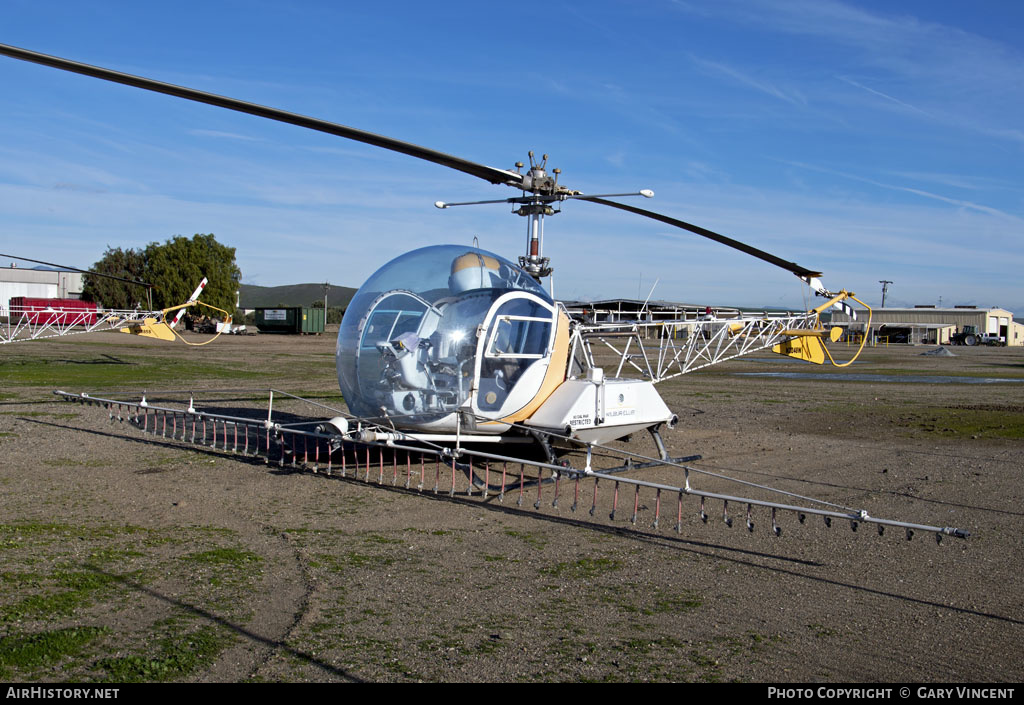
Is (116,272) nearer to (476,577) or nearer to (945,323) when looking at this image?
(476,577)

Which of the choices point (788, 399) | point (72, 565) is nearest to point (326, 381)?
point (788, 399)

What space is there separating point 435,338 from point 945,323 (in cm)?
10608

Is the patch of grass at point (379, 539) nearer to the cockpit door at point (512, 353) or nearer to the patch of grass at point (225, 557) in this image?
the patch of grass at point (225, 557)

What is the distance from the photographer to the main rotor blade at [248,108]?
5633 mm

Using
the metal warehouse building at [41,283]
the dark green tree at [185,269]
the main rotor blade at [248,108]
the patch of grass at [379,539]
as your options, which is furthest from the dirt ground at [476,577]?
the metal warehouse building at [41,283]

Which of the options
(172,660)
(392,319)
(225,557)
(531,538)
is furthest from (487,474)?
(172,660)

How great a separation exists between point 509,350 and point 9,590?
235 inches

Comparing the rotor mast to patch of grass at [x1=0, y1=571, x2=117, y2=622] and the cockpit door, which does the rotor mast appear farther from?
patch of grass at [x1=0, y1=571, x2=117, y2=622]

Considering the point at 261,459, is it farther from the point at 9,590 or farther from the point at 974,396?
the point at 974,396

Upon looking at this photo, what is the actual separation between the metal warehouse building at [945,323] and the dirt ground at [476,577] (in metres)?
84.6

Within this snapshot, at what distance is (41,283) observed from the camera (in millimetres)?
93875

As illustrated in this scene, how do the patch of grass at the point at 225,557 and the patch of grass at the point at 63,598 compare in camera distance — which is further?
the patch of grass at the point at 225,557

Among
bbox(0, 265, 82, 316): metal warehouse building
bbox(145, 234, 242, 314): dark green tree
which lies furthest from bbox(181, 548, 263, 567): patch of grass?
bbox(0, 265, 82, 316): metal warehouse building

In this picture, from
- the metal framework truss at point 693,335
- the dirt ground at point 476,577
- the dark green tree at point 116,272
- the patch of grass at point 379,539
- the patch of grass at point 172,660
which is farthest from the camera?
the dark green tree at point 116,272
